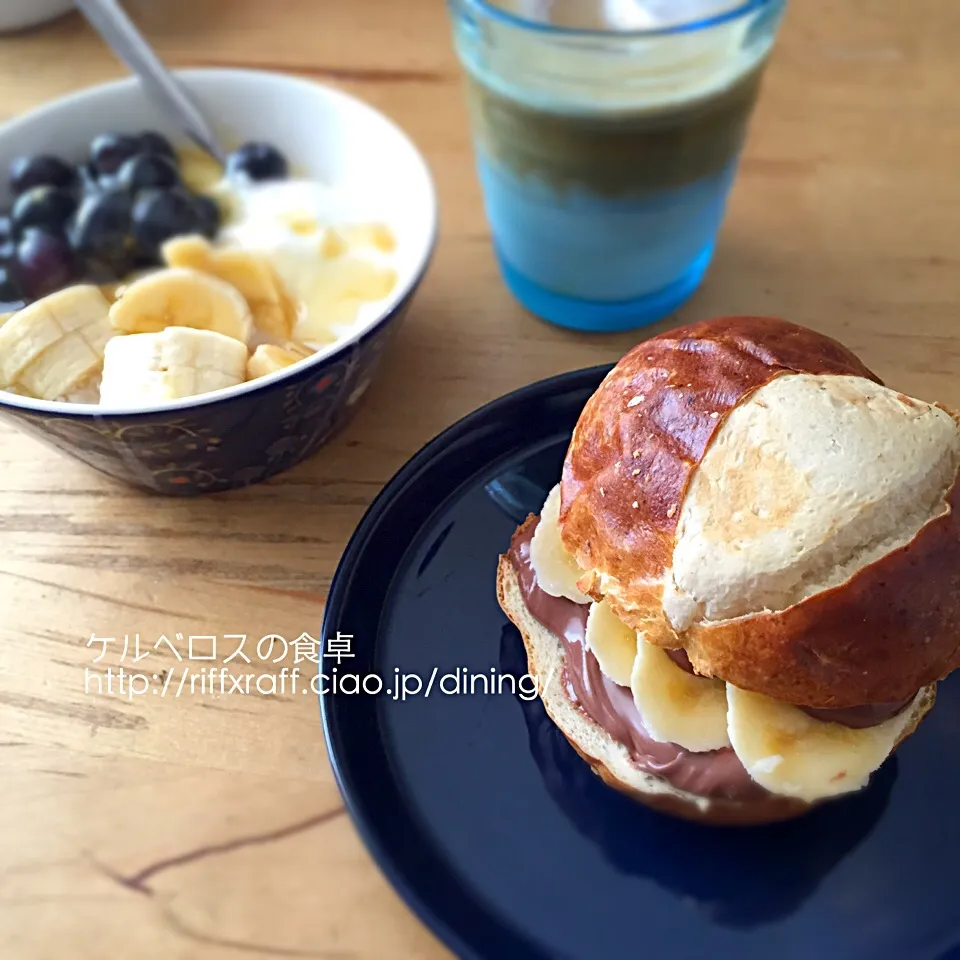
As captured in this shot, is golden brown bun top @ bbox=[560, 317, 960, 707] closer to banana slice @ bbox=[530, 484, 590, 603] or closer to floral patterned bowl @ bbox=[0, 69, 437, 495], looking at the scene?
banana slice @ bbox=[530, 484, 590, 603]

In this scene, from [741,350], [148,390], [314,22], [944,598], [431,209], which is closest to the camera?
[944,598]

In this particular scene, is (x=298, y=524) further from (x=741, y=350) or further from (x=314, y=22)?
(x=314, y=22)

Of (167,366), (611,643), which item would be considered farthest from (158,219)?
(611,643)

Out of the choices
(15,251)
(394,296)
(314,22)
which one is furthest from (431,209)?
(314,22)

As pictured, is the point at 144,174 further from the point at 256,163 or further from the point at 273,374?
the point at 273,374

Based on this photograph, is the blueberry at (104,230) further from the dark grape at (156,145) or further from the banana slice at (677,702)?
the banana slice at (677,702)

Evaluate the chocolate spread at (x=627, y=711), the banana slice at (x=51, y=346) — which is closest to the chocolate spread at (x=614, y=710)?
the chocolate spread at (x=627, y=711)
